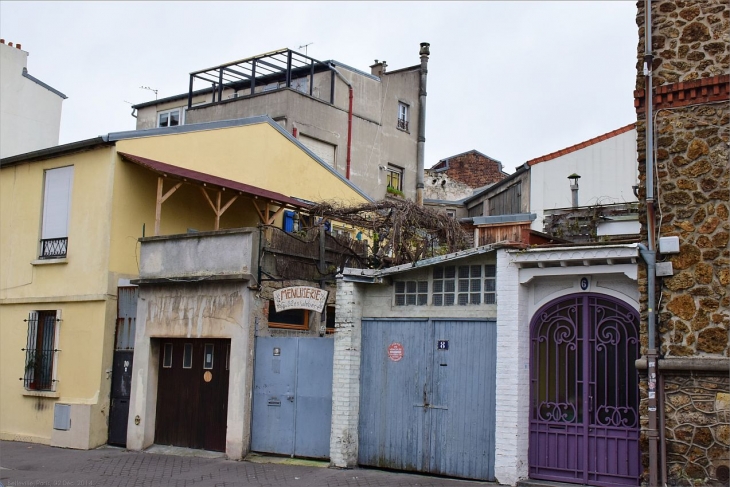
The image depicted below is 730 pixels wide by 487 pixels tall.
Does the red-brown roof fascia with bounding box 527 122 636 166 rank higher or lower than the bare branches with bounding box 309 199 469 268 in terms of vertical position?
higher

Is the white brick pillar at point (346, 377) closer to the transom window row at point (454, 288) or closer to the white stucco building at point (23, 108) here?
the transom window row at point (454, 288)

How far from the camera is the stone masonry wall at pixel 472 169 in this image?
129 ft

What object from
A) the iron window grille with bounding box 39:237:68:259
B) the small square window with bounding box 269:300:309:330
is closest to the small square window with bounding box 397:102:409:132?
the iron window grille with bounding box 39:237:68:259

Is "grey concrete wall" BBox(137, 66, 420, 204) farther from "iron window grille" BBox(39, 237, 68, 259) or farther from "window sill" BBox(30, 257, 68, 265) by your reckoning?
"window sill" BBox(30, 257, 68, 265)

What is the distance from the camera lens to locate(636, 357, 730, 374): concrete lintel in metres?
9.68

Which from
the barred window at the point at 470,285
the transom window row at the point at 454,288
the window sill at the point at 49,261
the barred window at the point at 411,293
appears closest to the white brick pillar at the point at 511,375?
the transom window row at the point at 454,288

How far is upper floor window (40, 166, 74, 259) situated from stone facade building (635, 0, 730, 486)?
1274 centimetres

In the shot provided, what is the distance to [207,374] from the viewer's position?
15.2 metres

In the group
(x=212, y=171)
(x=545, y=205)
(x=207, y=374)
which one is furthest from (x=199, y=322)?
(x=545, y=205)

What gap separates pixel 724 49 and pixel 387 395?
7.09 metres

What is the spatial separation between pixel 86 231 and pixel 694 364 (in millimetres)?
12736

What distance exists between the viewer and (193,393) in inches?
603

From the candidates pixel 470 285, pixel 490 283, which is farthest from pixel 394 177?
pixel 490 283

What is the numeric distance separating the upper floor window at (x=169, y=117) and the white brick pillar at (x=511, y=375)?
76.8 ft
